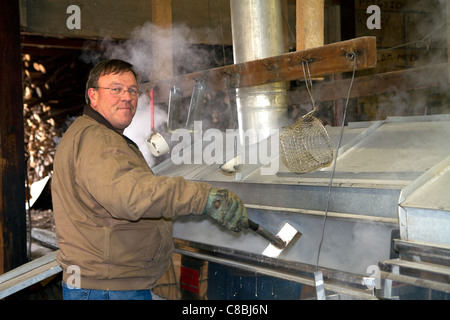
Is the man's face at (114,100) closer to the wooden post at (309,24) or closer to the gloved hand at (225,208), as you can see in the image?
the gloved hand at (225,208)

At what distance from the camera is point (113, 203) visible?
2.15m

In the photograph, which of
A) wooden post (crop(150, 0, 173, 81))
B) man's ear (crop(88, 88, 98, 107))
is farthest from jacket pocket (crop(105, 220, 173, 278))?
wooden post (crop(150, 0, 173, 81))

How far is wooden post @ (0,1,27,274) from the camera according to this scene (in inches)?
189

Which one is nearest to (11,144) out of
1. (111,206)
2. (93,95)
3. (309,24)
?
(93,95)

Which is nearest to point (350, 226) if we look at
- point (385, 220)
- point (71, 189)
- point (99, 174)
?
point (385, 220)

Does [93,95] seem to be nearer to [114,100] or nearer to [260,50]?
[114,100]

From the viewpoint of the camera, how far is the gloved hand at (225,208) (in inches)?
90.3

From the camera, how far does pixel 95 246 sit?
243 centimetres

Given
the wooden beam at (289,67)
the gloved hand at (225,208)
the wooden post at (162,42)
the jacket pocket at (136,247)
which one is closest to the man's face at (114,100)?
the jacket pocket at (136,247)

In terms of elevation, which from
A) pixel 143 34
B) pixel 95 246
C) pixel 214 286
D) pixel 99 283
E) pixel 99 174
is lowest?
pixel 214 286

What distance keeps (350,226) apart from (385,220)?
233 millimetres

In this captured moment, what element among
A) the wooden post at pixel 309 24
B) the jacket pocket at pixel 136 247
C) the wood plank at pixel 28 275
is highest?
the wooden post at pixel 309 24

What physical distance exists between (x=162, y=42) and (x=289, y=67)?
2110mm

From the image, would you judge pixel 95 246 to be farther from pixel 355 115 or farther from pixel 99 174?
pixel 355 115
